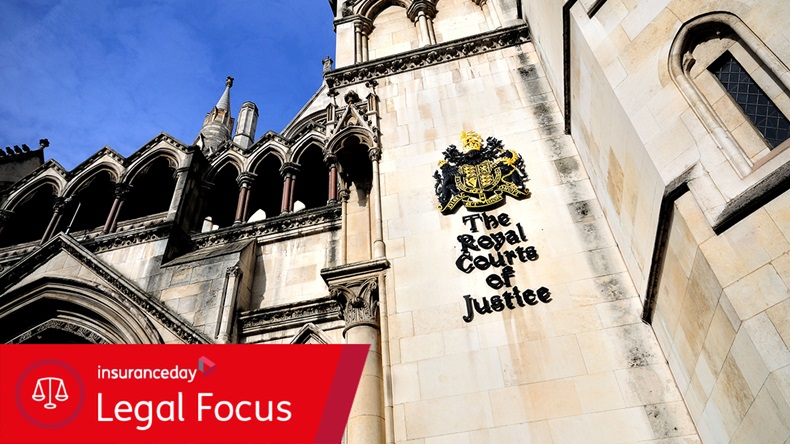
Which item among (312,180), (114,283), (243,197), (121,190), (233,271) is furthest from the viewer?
(312,180)

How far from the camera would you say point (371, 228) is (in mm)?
9961

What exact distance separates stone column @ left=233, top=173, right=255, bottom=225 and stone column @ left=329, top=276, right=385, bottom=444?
20.0 ft

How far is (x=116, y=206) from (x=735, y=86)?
1470 centimetres

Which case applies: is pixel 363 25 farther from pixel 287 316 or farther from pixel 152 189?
pixel 287 316

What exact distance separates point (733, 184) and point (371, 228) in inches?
231

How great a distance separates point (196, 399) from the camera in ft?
26.5

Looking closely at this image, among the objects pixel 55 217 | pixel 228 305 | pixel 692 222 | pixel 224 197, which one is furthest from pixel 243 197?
pixel 692 222

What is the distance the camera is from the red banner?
7598 millimetres

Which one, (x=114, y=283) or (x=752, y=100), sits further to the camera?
(x=114, y=283)

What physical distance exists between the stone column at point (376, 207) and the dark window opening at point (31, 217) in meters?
11.3

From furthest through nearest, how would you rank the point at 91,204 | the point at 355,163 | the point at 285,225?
the point at 91,204, the point at 285,225, the point at 355,163

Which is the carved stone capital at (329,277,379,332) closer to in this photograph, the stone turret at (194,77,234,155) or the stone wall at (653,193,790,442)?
the stone wall at (653,193,790,442)

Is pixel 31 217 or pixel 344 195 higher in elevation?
pixel 31 217

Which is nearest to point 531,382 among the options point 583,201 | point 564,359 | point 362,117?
point 564,359
